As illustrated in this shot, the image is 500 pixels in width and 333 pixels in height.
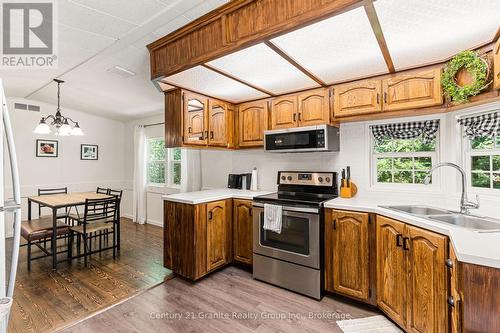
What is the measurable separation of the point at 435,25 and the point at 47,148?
6.09 m

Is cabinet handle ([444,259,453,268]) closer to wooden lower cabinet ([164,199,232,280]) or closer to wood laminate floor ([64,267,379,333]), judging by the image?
wood laminate floor ([64,267,379,333])

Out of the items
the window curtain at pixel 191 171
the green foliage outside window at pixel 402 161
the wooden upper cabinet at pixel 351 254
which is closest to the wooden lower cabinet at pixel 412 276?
the wooden upper cabinet at pixel 351 254

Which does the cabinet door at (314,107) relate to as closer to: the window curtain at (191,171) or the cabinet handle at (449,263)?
the cabinet handle at (449,263)

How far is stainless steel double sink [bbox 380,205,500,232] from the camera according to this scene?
1.68m

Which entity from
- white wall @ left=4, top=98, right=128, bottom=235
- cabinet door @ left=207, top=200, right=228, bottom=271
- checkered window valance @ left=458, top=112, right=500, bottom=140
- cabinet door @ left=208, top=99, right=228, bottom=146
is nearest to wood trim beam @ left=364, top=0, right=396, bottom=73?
checkered window valance @ left=458, top=112, right=500, bottom=140

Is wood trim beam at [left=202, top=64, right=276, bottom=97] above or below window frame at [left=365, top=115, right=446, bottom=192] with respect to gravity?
above

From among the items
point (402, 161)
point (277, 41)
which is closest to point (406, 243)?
point (402, 161)

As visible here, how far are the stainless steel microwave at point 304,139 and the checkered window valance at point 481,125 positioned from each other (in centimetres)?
110

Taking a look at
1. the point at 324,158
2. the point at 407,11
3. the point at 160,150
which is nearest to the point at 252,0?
the point at 407,11

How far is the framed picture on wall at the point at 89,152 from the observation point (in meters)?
5.31

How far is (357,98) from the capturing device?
7.86 feet

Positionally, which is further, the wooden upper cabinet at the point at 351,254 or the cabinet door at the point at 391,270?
the wooden upper cabinet at the point at 351,254

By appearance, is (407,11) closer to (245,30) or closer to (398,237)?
(245,30)
